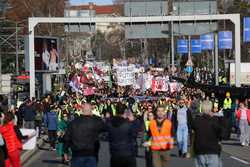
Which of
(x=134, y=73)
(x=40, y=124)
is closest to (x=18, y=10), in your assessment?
(x=134, y=73)

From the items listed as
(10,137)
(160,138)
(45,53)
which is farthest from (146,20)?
(160,138)

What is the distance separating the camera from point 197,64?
347 feet

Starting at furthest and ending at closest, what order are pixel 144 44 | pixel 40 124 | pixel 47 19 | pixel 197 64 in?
pixel 144 44 < pixel 197 64 < pixel 47 19 < pixel 40 124

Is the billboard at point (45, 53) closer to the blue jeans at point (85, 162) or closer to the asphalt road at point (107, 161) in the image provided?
the asphalt road at point (107, 161)

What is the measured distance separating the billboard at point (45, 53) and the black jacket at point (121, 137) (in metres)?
36.8

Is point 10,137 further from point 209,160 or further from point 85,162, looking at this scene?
point 209,160

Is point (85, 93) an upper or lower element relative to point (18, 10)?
lower

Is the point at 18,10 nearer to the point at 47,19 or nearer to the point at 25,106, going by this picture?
the point at 47,19

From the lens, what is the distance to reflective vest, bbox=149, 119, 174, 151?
13.6 metres

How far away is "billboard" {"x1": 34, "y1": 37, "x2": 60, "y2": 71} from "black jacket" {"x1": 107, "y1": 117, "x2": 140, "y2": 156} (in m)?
36.8

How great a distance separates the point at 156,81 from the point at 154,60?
65.5 metres

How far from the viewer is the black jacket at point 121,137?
41.9 feet

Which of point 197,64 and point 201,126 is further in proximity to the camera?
point 197,64

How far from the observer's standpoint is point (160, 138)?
1365 centimetres
